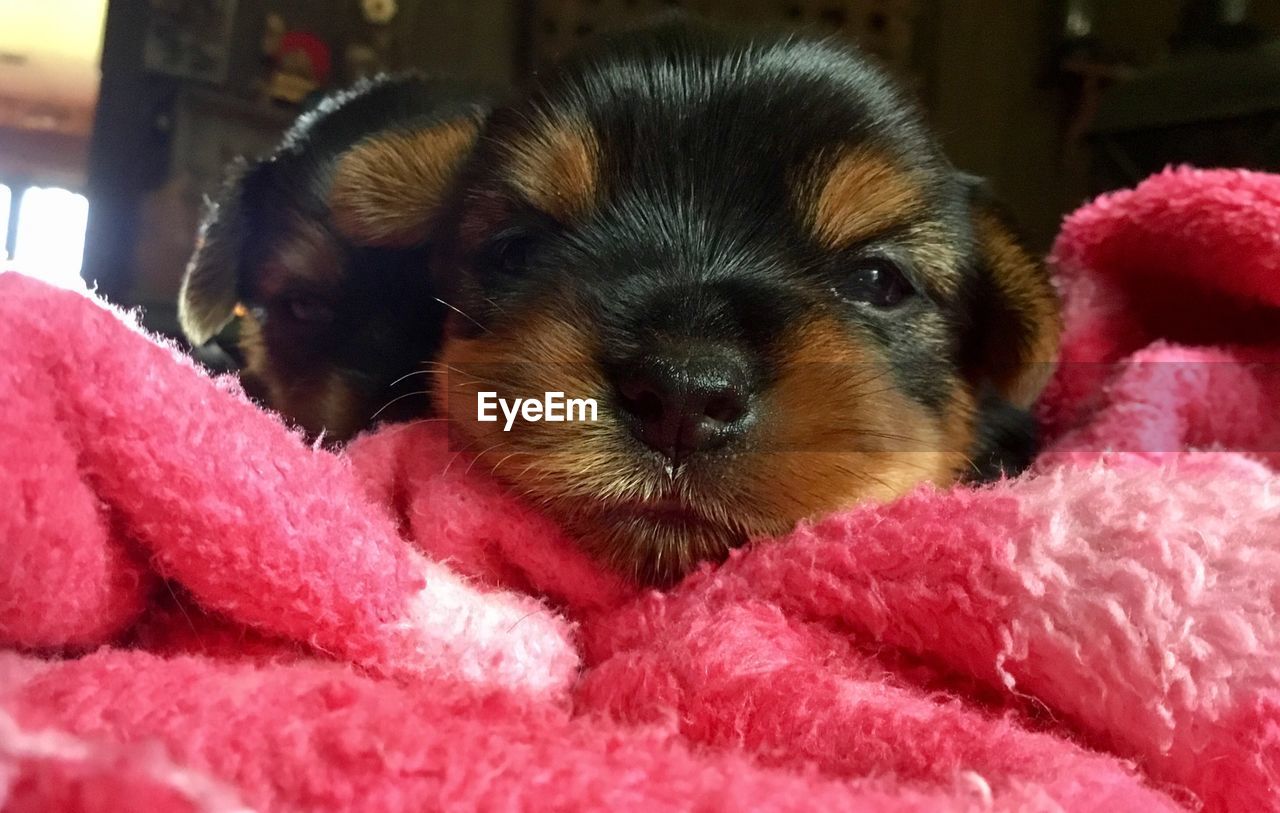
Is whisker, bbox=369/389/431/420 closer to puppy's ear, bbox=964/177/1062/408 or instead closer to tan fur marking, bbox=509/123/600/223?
tan fur marking, bbox=509/123/600/223

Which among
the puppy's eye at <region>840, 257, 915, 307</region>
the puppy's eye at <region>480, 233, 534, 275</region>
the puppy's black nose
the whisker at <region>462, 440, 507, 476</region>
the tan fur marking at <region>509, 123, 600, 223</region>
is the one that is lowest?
the whisker at <region>462, 440, 507, 476</region>

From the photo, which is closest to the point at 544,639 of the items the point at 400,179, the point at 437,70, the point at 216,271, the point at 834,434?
the point at 834,434

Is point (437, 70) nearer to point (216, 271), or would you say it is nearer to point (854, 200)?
point (216, 271)

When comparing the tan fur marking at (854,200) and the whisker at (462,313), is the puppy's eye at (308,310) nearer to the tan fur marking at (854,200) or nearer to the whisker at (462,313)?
the whisker at (462,313)

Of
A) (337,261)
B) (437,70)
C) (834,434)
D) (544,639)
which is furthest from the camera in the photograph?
(437,70)

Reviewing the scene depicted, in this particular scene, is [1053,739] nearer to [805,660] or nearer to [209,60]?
[805,660]

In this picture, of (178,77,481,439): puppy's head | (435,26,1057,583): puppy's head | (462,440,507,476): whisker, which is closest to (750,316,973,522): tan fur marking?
(435,26,1057,583): puppy's head

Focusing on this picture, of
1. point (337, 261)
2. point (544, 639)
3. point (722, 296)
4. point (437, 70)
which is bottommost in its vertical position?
point (544, 639)
